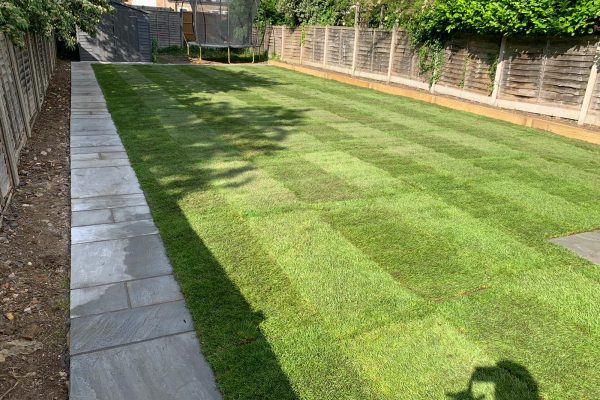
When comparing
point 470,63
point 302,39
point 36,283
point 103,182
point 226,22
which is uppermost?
point 226,22

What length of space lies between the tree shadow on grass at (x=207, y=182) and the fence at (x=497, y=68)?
16.7 feet

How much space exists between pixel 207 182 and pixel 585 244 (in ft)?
12.9

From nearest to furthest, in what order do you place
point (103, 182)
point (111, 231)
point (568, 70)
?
1. point (111, 231)
2. point (103, 182)
3. point (568, 70)

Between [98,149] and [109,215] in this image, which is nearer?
[109,215]

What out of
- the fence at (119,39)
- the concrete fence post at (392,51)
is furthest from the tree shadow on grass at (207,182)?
the fence at (119,39)

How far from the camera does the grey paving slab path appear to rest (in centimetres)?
240

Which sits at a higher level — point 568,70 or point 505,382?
point 568,70

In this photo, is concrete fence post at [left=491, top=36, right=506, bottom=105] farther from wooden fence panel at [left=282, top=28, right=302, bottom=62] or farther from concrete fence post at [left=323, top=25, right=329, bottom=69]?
wooden fence panel at [left=282, top=28, right=302, bottom=62]

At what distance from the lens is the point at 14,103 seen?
20.3 ft

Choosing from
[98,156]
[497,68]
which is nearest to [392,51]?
[497,68]

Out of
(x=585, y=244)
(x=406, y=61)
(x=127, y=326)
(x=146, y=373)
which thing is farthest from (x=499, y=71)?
(x=146, y=373)

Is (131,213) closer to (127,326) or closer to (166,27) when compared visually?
(127,326)

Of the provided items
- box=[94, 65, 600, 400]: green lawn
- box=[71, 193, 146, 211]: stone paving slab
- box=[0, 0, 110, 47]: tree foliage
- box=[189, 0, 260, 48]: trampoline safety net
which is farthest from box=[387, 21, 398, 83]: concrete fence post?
box=[71, 193, 146, 211]: stone paving slab

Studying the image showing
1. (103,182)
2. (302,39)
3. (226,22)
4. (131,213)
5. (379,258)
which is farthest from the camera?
(226,22)
